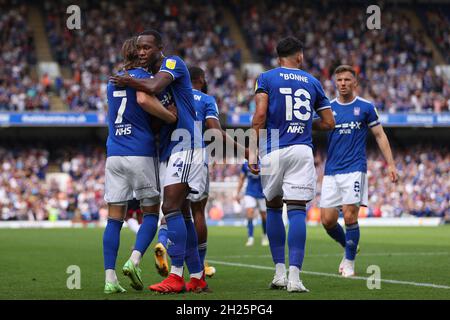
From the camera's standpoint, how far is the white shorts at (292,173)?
8.72m

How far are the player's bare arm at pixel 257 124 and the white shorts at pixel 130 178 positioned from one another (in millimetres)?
1009

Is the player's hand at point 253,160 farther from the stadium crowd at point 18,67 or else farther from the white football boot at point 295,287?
the stadium crowd at point 18,67

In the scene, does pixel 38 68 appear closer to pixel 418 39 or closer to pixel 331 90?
pixel 331 90

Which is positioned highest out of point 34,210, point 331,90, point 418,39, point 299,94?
point 418,39

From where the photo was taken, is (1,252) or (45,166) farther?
(45,166)

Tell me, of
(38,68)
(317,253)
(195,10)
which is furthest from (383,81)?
(317,253)

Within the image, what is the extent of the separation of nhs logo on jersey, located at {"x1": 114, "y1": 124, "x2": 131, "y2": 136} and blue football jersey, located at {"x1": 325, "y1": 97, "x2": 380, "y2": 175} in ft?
12.8

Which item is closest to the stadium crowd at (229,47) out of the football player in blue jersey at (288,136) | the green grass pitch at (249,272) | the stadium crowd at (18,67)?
the stadium crowd at (18,67)

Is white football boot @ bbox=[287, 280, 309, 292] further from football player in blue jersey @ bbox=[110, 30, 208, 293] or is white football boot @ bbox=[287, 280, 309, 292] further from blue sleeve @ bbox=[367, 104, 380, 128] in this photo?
blue sleeve @ bbox=[367, 104, 380, 128]

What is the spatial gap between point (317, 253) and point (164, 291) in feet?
26.3

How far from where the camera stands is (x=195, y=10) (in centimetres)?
4688

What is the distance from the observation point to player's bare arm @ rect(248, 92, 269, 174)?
28.9ft

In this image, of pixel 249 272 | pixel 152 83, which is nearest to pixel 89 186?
pixel 249 272

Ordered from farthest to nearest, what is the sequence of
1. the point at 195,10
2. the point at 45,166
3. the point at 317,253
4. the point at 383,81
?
the point at 195,10 → the point at 383,81 → the point at 45,166 → the point at 317,253
